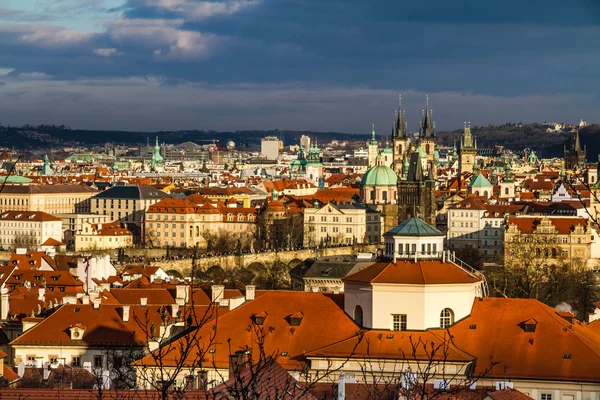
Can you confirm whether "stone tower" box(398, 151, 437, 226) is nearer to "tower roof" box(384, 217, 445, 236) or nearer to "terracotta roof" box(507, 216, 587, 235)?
"terracotta roof" box(507, 216, 587, 235)

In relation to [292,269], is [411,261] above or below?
above

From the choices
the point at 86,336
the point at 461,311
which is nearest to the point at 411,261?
the point at 461,311

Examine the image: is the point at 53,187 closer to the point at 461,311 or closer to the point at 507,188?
the point at 507,188

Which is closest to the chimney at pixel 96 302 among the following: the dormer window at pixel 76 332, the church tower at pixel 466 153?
the dormer window at pixel 76 332

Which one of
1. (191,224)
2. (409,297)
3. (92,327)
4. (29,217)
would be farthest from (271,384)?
(191,224)

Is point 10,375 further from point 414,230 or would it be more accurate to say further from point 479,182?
point 479,182

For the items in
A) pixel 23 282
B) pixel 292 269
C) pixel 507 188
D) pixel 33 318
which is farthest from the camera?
pixel 507 188
